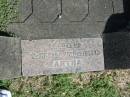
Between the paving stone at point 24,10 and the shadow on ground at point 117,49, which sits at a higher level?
the paving stone at point 24,10

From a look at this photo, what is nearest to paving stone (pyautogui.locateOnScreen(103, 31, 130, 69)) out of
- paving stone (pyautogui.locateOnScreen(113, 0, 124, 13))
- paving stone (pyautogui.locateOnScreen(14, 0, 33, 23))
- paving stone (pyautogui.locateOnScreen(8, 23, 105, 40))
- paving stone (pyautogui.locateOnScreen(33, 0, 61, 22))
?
paving stone (pyautogui.locateOnScreen(8, 23, 105, 40))

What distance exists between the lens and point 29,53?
301 cm

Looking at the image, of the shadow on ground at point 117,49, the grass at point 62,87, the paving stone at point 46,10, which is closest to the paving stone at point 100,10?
the shadow on ground at point 117,49

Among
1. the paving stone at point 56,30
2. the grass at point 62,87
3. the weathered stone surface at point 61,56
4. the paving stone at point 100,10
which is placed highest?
the paving stone at point 100,10

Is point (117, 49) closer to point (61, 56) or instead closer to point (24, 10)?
point (61, 56)

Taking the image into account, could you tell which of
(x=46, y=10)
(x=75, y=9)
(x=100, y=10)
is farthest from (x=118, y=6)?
(x=46, y=10)

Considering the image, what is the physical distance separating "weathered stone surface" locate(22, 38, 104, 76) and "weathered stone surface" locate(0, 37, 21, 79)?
56mm

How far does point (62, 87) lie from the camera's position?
318 centimetres

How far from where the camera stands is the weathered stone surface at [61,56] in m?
3.02

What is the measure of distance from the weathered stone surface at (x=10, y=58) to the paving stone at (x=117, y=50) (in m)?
0.83

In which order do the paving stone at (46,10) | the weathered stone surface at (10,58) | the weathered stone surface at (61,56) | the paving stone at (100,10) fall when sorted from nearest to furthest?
the weathered stone surface at (10,58)
the weathered stone surface at (61,56)
the paving stone at (46,10)
the paving stone at (100,10)

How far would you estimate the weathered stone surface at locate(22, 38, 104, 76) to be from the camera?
302 centimetres

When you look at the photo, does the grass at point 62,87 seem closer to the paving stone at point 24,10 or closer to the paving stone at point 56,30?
the paving stone at point 56,30

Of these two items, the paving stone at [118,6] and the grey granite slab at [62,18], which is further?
the paving stone at [118,6]
